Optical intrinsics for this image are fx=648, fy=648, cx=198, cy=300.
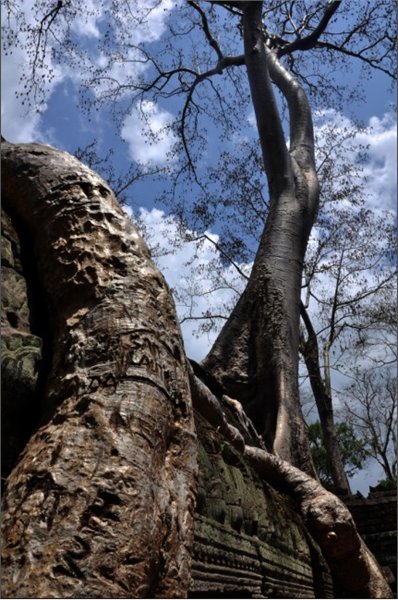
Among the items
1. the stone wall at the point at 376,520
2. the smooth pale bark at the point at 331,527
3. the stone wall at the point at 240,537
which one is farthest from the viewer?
the stone wall at the point at 376,520

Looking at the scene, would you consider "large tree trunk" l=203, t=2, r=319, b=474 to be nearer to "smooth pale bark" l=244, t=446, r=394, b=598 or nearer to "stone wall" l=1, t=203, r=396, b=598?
"smooth pale bark" l=244, t=446, r=394, b=598

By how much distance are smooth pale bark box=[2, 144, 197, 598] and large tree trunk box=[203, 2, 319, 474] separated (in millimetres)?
2446

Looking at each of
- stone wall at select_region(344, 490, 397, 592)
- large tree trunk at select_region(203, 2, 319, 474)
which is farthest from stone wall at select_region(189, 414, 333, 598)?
stone wall at select_region(344, 490, 397, 592)

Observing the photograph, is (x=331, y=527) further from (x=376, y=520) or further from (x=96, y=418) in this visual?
(x=376, y=520)

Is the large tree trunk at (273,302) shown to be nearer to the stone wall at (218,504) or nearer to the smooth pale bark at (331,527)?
the smooth pale bark at (331,527)

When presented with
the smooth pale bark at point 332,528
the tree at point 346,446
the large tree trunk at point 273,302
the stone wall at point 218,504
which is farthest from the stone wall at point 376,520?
the tree at point 346,446

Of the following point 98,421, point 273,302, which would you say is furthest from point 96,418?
point 273,302

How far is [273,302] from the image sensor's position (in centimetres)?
448

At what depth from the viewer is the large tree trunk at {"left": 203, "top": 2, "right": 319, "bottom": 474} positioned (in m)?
4.02

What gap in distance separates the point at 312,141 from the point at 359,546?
408 centimetres

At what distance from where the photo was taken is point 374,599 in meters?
2.71

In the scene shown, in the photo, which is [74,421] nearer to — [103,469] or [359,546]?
[103,469]

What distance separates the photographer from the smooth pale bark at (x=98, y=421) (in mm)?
991

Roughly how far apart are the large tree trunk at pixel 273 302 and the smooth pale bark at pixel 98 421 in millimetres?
2446
